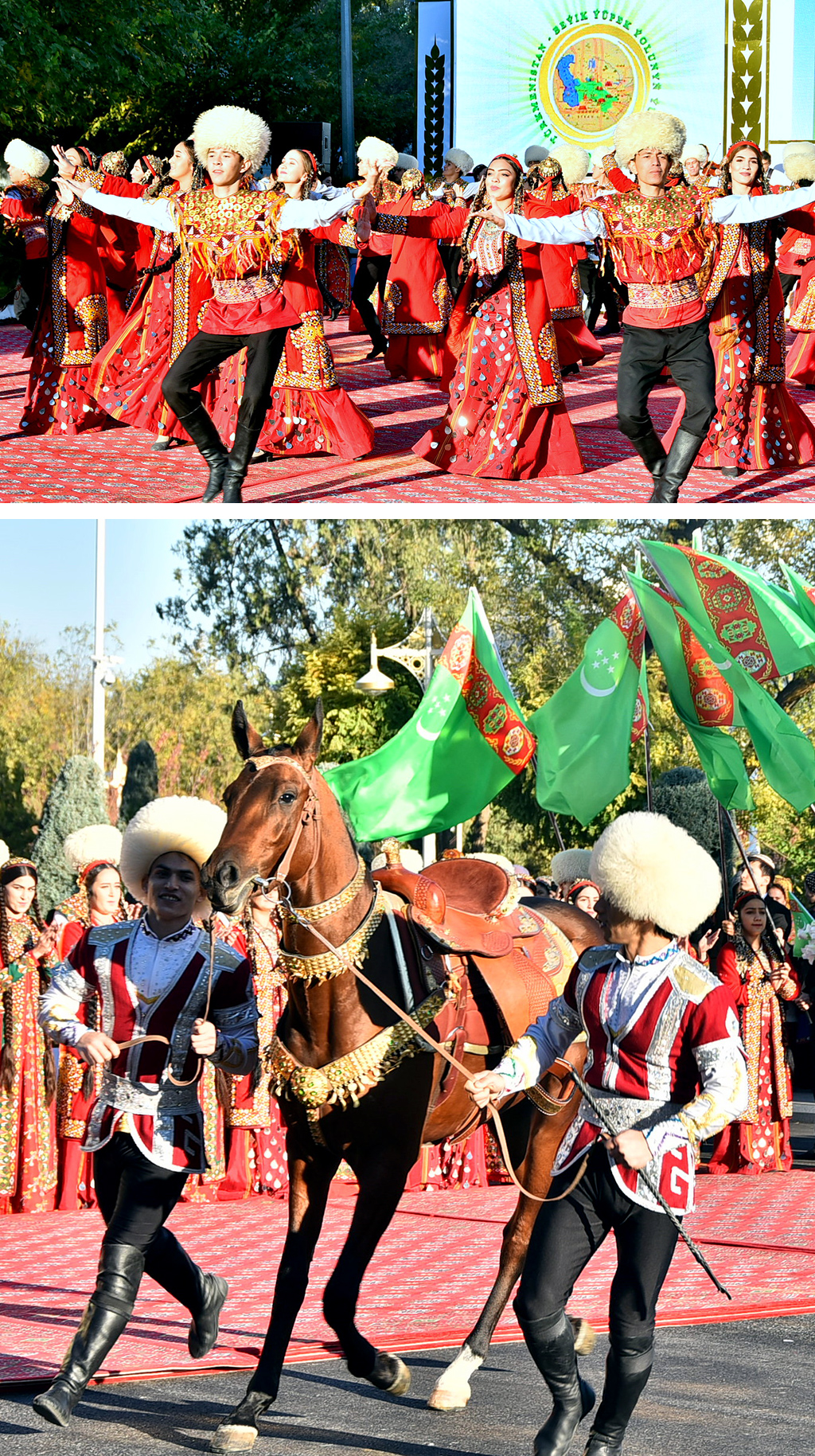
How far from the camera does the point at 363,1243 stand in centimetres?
491

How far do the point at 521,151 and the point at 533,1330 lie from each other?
22.9 meters

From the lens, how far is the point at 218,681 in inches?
1184

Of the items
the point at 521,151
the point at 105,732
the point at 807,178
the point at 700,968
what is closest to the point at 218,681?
the point at 105,732

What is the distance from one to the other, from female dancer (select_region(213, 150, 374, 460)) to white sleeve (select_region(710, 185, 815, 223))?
3222 mm

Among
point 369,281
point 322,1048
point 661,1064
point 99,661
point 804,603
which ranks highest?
point 369,281

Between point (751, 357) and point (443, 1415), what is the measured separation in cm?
882

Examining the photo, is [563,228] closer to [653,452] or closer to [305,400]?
[653,452]

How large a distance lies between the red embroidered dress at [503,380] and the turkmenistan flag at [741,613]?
68.5 inches

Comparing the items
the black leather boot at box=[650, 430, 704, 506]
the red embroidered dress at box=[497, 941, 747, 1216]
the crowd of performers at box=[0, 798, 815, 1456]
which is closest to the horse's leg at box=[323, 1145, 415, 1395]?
the crowd of performers at box=[0, 798, 815, 1456]

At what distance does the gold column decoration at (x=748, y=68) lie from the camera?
24672mm

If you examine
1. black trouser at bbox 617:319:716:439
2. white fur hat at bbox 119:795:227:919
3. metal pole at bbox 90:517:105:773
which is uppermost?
black trouser at bbox 617:319:716:439

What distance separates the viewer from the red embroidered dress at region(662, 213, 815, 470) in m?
12.2

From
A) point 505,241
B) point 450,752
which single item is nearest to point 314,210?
point 505,241

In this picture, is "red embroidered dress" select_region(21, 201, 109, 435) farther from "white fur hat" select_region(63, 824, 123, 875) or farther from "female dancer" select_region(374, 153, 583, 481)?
"white fur hat" select_region(63, 824, 123, 875)
